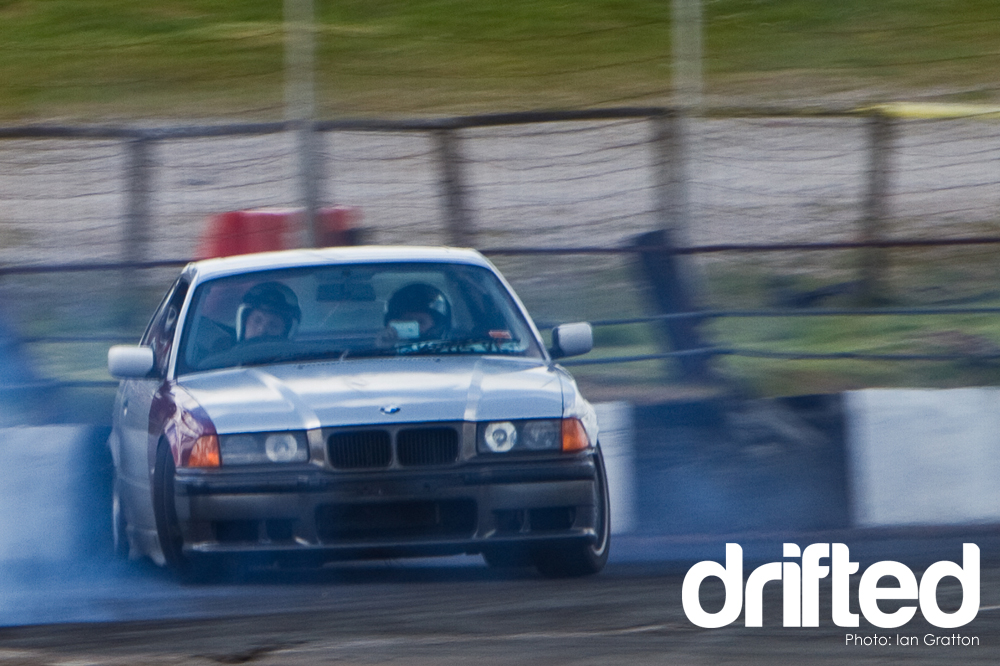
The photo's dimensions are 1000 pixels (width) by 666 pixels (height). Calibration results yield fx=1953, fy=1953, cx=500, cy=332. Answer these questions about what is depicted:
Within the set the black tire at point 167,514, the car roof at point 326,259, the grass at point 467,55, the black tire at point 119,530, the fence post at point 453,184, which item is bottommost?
the black tire at point 119,530

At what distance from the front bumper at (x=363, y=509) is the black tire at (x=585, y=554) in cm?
27

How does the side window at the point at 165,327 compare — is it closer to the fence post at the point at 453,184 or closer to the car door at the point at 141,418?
the car door at the point at 141,418

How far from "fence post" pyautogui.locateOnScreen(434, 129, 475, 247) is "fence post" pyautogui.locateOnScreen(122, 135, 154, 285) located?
1627mm

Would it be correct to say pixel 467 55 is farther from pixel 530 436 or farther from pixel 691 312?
pixel 530 436

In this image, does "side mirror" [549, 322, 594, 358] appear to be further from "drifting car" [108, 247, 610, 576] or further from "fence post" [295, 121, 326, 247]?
"fence post" [295, 121, 326, 247]

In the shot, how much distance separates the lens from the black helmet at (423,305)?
8156 mm

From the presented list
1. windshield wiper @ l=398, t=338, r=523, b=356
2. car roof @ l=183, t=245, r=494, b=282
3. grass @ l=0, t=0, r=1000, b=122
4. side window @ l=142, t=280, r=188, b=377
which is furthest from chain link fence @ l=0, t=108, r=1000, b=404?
grass @ l=0, t=0, r=1000, b=122

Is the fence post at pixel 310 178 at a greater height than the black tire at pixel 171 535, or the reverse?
the fence post at pixel 310 178

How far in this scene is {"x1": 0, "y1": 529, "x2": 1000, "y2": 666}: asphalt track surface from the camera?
5793mm

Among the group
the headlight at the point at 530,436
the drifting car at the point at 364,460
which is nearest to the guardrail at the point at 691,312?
the drifting car at the point at 364,460

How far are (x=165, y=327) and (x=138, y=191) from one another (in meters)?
2.45

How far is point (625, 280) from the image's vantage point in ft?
44.1

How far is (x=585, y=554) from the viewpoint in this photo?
7.46 meters

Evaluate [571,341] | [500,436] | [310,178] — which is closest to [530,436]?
[500,436]
